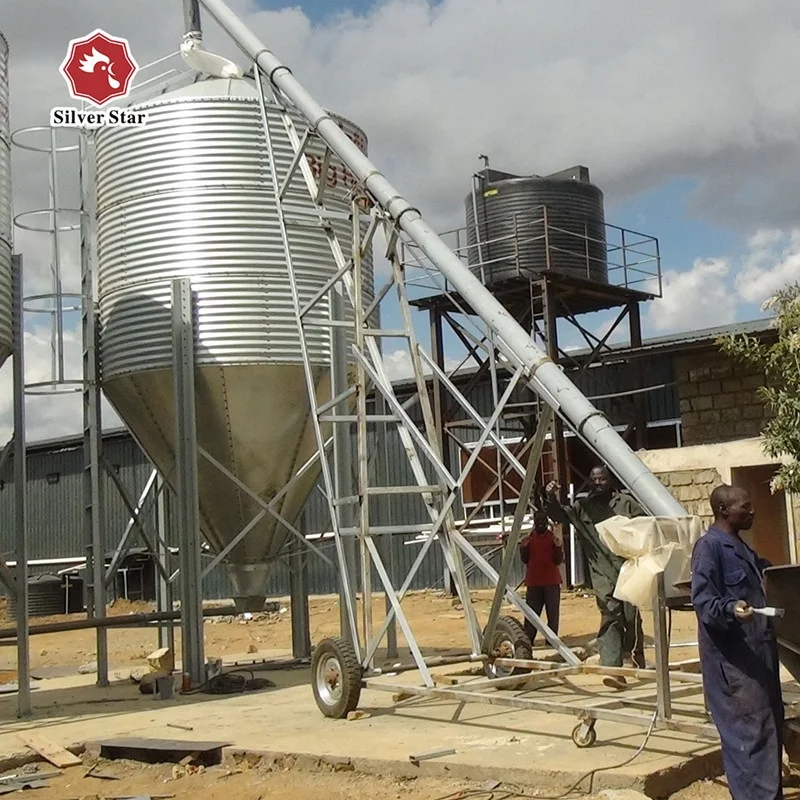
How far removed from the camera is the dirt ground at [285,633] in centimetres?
1644

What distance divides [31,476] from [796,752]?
32155 mm

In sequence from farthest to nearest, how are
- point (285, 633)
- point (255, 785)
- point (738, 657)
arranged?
point (285, 633) < point (255, 785) < point (738, 657)

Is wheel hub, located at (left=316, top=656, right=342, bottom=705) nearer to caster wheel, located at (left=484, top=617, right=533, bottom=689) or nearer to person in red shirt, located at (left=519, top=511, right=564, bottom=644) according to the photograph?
caster wheel, located at (left=484, top=617, right=533, bottom=689)

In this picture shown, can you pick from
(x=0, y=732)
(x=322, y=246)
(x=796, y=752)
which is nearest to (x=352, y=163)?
(x=322, y=246)

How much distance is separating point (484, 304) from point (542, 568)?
480 centimetres

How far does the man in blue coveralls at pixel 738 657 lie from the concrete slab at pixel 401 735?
86 cm

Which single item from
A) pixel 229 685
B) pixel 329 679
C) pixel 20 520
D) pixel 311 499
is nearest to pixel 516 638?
pixel 329 679

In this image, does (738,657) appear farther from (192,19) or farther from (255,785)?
(192,19)

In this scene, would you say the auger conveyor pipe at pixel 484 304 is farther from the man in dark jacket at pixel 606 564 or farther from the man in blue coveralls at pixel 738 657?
the man in dark jacket at pixel 606 564

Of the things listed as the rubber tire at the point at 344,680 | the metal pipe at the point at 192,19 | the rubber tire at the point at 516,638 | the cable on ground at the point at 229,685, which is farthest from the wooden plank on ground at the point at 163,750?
the metal pipe at the point at 192,19

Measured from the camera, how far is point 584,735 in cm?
693

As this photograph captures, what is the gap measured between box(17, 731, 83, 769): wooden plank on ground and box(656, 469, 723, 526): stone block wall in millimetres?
11418

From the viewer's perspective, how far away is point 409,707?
9.06 meters

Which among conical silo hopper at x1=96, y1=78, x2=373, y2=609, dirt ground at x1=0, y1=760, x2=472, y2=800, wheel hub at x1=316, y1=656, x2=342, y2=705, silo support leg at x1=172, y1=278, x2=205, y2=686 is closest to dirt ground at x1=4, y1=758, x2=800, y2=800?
dirt ground at x1=0, y1=760, x2=472, y2=800
